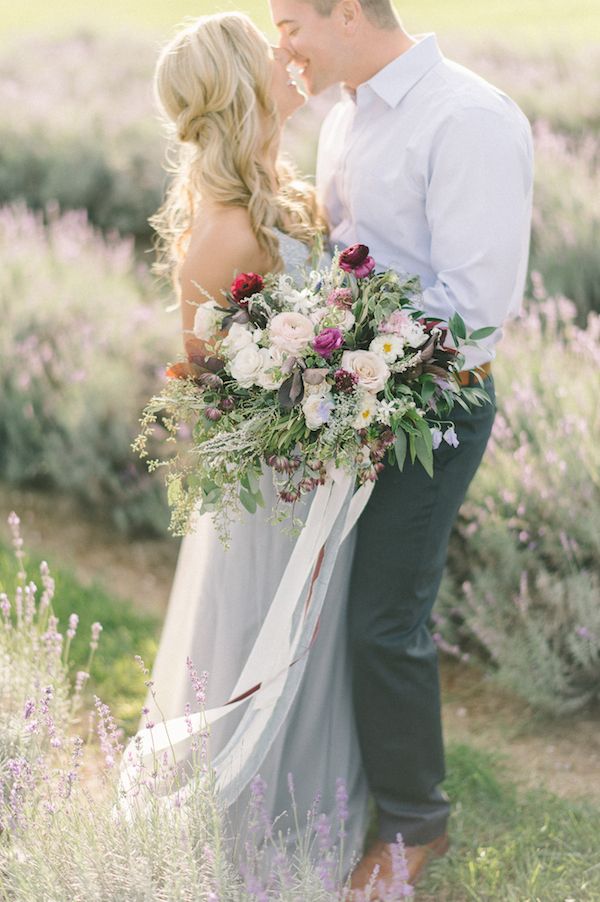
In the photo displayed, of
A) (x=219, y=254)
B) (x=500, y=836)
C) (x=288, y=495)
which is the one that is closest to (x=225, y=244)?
(x=219, y=254)

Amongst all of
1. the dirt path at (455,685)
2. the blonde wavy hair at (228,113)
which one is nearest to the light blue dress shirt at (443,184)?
the blonde wavy hair at (228,113)

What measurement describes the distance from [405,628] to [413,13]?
924 inches

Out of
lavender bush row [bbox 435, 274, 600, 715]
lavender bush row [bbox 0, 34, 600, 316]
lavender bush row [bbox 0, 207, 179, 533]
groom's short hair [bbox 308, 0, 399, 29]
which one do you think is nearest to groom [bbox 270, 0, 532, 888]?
groom's short hair [bbox 308, 0, 399, 29]

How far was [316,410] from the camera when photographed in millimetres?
2480

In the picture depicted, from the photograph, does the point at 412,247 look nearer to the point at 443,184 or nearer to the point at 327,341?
the point at 443,184

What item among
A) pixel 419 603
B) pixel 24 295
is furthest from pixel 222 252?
pixel 24 295

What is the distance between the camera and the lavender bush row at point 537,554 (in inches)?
158

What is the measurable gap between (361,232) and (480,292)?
0.47 metres

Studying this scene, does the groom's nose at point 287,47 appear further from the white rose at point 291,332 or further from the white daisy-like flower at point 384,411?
the white daisy-like flower at point 384,411

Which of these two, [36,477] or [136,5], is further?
[136,5]

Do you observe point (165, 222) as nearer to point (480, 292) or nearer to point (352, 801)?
point (480, 292)

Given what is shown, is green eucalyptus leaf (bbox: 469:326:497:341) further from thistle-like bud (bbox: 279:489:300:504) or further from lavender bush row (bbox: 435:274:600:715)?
lavender bush row (bbox: 435:274:600:715)

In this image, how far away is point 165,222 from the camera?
11.4 ft

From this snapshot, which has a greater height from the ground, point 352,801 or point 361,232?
point 361,232
